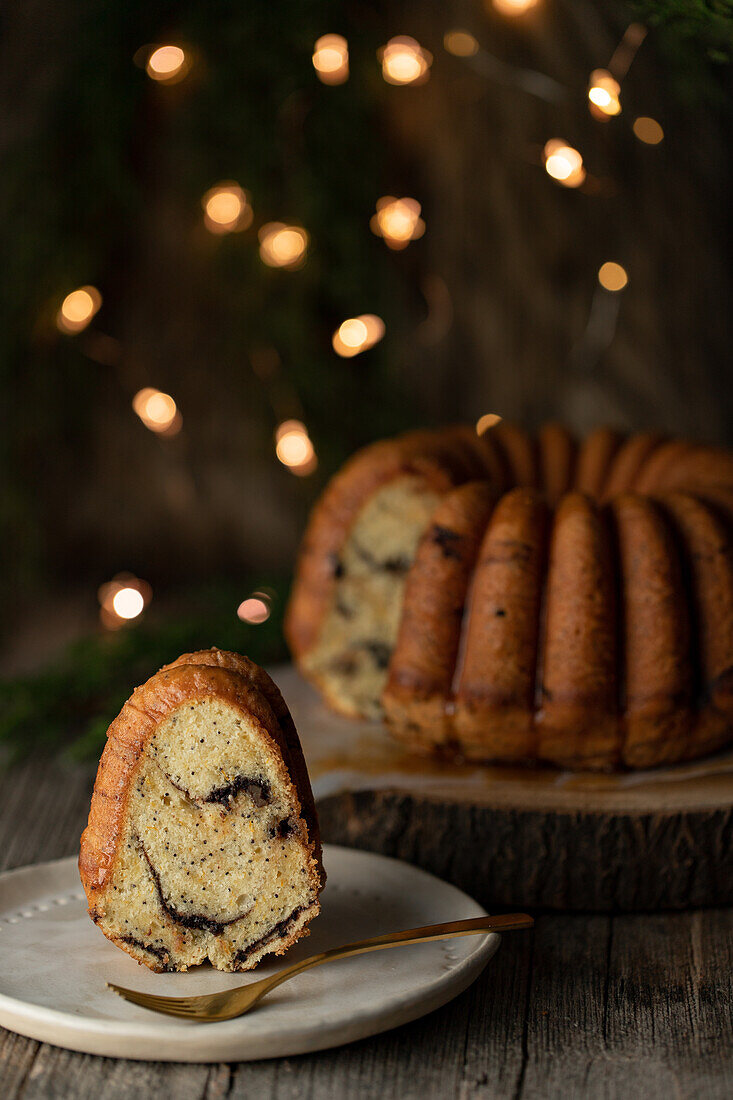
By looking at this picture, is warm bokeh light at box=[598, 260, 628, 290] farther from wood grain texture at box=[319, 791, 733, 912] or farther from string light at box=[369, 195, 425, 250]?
wood grain texture at box=[319, 791, 733, 912]

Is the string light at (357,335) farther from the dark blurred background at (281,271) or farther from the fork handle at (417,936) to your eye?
the fork handle at (417,936)

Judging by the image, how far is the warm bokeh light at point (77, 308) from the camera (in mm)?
3285

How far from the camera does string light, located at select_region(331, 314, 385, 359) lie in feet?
9.73

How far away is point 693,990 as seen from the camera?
157 cm

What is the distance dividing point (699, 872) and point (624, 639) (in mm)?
386

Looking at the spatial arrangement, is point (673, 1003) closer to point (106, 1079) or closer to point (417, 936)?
point (417, 936)

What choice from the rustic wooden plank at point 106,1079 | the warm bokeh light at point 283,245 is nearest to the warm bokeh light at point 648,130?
the warm bokeh light at point 283,245

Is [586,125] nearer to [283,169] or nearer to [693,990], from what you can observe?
[283,169]

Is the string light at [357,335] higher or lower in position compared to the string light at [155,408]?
higher

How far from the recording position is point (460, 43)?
301 centimetres

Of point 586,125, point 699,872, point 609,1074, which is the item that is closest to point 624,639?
point 699,872

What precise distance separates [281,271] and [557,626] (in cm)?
172

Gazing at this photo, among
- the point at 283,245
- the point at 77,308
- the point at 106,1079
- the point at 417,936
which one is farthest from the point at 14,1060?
the point at 77,308

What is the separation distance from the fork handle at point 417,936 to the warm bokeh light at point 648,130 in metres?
1.91
